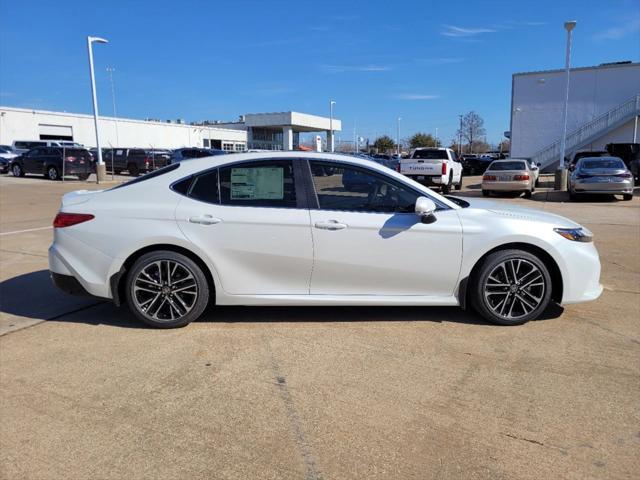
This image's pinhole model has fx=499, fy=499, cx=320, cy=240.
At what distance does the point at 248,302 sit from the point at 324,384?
1269 mm

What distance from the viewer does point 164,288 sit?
439 cm

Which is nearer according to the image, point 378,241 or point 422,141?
point 378,241

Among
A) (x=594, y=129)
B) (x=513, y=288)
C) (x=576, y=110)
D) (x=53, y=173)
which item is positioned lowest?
(x=513, y=288)

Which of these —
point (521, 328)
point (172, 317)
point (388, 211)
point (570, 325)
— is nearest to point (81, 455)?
point (172, 317)

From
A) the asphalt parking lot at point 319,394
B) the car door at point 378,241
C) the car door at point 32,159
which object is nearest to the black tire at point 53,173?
the car door at point 32,159

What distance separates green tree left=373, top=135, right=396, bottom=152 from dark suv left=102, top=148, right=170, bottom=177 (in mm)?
69115

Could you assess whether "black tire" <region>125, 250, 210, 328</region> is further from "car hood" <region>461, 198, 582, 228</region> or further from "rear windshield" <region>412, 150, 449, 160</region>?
"rear windshield" <region>412, 150, 449, 160</region>

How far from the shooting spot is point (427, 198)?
430 centimetres

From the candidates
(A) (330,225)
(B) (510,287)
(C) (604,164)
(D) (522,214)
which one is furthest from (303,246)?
(C) (604,164)

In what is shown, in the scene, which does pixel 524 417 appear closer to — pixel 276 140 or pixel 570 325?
pixel 570 325

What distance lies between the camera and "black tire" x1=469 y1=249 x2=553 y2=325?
441 cm

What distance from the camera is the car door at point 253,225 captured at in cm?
432

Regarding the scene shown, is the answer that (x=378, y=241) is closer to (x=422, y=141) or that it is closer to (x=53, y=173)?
(x=53, y=173)

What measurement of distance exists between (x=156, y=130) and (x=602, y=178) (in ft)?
184
